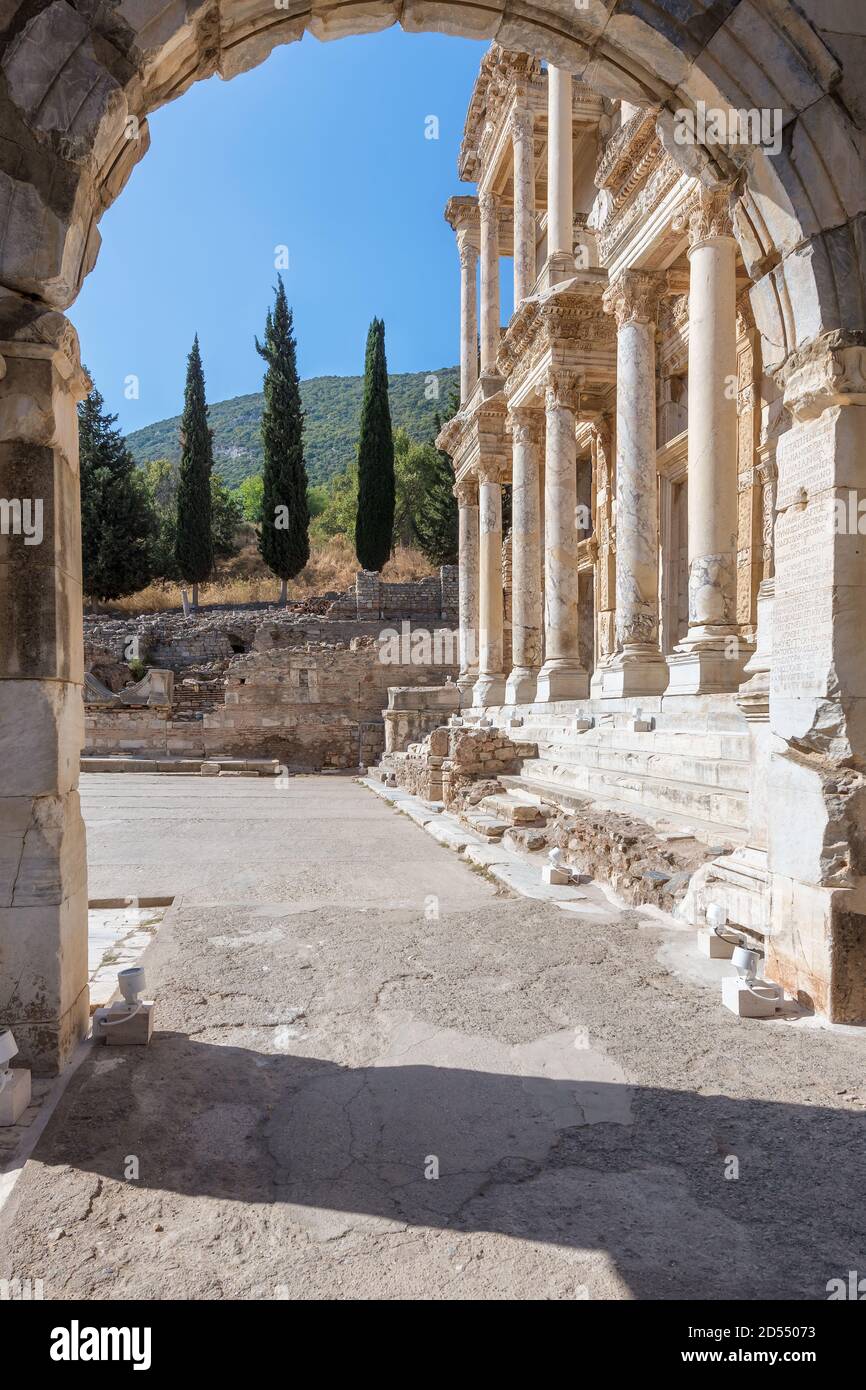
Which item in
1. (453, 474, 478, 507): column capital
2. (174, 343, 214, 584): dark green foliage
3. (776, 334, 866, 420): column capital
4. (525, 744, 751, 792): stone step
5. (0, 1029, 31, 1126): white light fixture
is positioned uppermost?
(174, 343, 214, 584): dark green foliage

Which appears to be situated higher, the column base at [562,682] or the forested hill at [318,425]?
the forested hill at [318,425]

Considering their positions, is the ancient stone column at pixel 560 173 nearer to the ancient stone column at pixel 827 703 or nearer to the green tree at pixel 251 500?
the ancient stone column at pixel 827 703

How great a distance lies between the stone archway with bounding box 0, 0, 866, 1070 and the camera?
9.37 ft

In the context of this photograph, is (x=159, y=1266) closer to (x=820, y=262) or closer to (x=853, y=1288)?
(x=853, y=1288)

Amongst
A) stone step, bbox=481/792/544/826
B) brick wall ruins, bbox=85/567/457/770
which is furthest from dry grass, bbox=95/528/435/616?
stone step, bbox=481/792/544/826

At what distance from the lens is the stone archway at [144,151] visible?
286 cm

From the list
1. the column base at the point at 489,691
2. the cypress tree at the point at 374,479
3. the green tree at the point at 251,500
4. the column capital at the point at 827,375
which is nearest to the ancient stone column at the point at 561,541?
the column base at the point at 489,691

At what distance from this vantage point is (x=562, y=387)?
573 inches

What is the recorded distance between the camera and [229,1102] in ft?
Result: 9.02

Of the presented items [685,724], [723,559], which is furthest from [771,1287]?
[723,559]

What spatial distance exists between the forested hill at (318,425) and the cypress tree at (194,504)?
4049 centimetres

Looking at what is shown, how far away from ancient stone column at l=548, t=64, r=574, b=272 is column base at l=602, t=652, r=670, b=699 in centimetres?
778

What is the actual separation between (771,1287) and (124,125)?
13.8 feet

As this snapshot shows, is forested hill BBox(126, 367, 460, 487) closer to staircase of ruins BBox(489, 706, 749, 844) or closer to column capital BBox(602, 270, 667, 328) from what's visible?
column capital BBox(602, 270, 667, 328)
